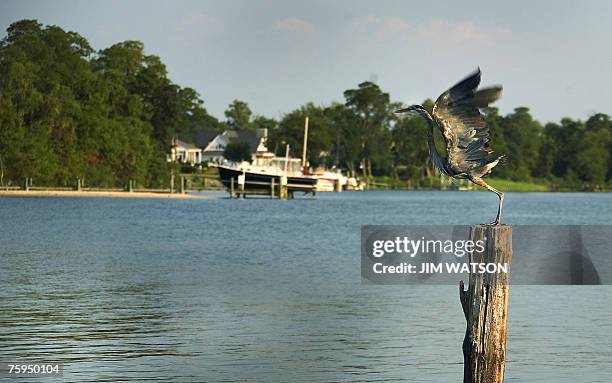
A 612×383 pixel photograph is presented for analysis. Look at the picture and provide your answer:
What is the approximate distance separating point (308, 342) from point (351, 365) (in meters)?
2.12

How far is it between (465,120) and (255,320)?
9634mm

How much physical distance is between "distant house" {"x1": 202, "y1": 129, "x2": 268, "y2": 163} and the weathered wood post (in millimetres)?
153318

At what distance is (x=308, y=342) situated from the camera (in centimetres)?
1950

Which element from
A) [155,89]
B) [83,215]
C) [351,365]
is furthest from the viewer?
[155,89]

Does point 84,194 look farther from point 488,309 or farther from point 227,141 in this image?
point 488,309

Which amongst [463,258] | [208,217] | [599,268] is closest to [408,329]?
[463,258]

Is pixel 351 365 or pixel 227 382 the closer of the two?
pixel 227 382

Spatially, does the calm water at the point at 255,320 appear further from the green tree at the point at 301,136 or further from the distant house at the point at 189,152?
the distant house at the point at 189,152

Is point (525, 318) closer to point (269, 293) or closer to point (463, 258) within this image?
point (269, 293)

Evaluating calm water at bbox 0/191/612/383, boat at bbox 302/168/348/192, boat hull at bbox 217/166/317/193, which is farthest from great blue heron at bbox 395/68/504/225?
boat at bbox 302/168/348/192

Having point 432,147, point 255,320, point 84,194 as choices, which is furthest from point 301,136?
point 432,147

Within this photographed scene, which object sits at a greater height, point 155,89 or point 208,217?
point 155,89

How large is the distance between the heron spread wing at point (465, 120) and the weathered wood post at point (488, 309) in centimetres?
128

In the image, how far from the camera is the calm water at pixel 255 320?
1711 cm
